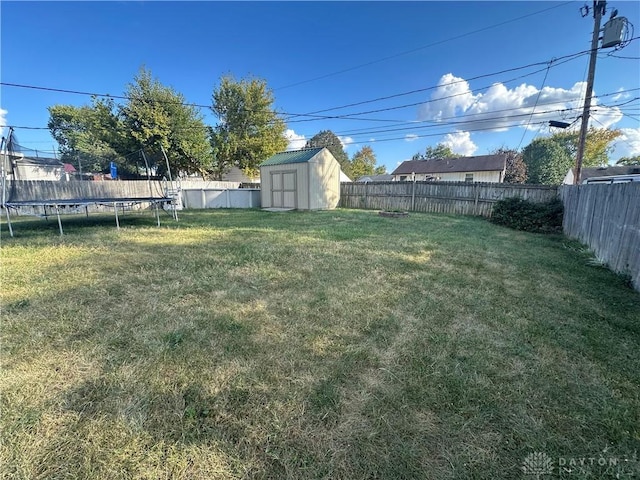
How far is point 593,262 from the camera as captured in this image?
182 inches

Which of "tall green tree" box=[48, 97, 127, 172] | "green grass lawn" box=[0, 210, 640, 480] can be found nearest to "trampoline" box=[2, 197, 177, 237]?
"green grass lawn" box=[0, 210, 640, 480]

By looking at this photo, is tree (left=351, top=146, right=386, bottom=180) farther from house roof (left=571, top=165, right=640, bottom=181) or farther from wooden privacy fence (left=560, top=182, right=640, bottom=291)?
wooden privacy fence (left=560, top=182, right=640, bottom=291)

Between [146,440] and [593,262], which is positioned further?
[593,262]

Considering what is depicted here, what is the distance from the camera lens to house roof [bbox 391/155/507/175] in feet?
89.5

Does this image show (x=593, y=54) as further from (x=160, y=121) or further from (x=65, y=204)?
(x=160, y=121)

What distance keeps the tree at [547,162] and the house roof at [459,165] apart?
5.61m

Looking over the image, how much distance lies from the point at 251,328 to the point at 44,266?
3860 millimetres

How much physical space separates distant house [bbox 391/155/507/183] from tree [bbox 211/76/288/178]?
12559 mm

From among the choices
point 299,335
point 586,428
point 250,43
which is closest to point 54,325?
point 299,335

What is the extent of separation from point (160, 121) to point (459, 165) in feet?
93.1

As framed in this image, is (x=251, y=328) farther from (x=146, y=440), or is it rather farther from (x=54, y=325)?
(x=54, y=325)

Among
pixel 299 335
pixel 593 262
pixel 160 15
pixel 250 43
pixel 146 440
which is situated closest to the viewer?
pixel 146 440

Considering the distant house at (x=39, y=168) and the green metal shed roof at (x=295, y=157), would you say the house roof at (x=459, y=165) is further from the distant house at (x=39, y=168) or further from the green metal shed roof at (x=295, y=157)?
the distant house at (x=39, y=168)

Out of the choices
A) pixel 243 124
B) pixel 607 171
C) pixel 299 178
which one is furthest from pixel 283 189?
pixel 607 171
